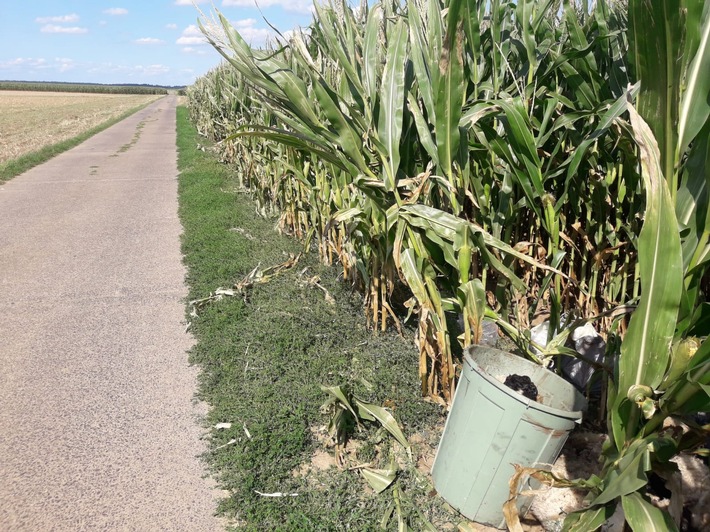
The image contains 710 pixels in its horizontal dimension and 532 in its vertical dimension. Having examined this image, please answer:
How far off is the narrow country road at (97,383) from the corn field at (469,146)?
1488 mm

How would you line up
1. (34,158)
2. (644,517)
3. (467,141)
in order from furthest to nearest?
(34,158), (467,141), (644,517)

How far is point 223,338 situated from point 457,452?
7.41 ft

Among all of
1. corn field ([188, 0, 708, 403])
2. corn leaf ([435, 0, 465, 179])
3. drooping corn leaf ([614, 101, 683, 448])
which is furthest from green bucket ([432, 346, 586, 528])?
corn leaf ([435, 0, 465, 179])

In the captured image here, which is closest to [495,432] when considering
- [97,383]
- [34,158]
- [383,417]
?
[383,417]

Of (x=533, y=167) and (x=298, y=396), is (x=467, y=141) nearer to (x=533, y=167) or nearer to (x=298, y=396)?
(x=533, y=167)

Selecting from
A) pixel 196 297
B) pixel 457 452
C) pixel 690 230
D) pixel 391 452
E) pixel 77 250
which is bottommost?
pixel 77 250

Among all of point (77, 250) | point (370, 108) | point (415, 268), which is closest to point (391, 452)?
point (415, 268)

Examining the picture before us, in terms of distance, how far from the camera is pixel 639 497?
1.84 m

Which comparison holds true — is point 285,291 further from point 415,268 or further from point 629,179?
point 629,179

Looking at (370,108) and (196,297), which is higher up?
(370,108)

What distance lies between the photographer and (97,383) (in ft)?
12.5

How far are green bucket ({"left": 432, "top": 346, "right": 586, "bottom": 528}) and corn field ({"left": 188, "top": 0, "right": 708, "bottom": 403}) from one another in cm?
26

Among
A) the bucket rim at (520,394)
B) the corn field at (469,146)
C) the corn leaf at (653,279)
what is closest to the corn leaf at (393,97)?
the corn field at (469,146)

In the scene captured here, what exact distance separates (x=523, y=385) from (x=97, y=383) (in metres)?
2.75
